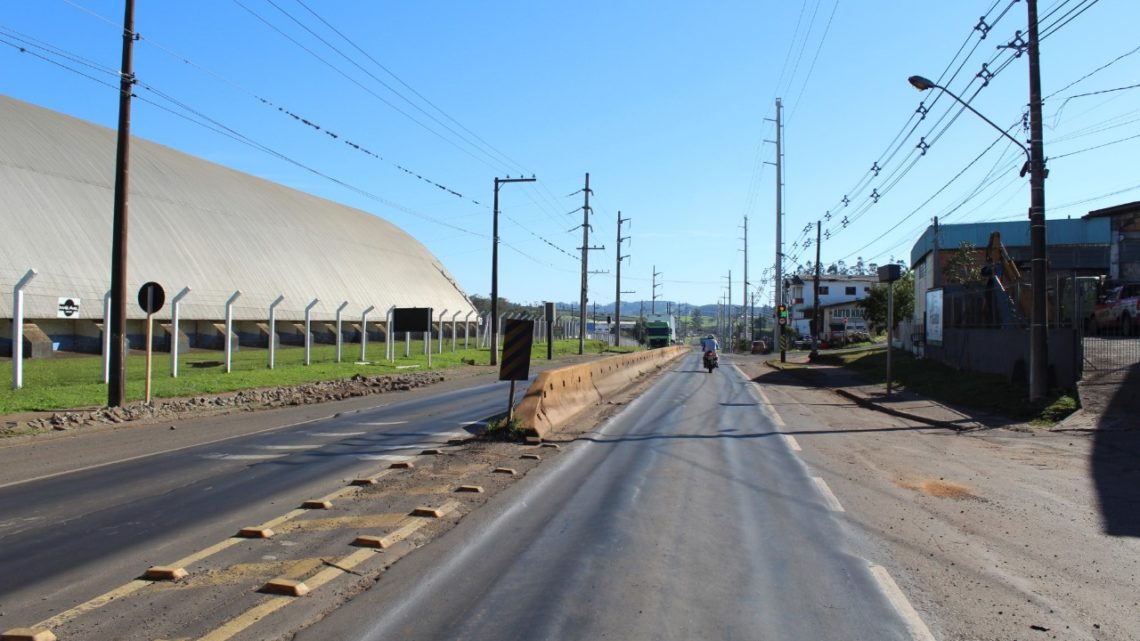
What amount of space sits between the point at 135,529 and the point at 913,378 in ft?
82.0

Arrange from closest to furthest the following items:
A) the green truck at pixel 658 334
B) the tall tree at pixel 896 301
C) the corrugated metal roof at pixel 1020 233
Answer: the corrugated metal roof at pixel 1020 233 → the tall tree at pixel 896 301 → the green truck at pixel 658 334

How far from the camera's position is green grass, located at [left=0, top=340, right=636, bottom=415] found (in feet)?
64.4

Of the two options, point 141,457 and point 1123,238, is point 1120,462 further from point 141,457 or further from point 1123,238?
point 1123,238

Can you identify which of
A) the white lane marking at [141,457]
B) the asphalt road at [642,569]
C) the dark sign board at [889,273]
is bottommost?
the white lane marking at [141,457]

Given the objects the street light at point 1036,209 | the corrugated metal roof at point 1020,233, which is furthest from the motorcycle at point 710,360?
the street light at point 1036,209

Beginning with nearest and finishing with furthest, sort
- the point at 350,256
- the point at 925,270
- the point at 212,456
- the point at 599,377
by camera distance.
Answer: the point at 212,456 → the point at 599,377 → the point at 925,270 → the point at 350,256

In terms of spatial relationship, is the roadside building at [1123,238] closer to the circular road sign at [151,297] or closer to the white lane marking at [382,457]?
the white lane marking at [382,457]

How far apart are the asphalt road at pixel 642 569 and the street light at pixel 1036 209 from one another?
9.07 metres

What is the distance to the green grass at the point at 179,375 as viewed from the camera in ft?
64.4

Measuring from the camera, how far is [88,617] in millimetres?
5293

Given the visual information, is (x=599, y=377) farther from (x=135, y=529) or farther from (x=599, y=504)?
(x=135, y=529)

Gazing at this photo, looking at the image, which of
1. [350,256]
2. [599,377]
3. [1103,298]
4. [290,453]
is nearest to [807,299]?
[350,256]

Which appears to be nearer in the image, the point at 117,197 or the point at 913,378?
the point at 117,197

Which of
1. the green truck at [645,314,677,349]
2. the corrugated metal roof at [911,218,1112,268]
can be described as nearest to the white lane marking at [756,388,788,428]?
the corrugated metal roof at [911,218,1112,268]
